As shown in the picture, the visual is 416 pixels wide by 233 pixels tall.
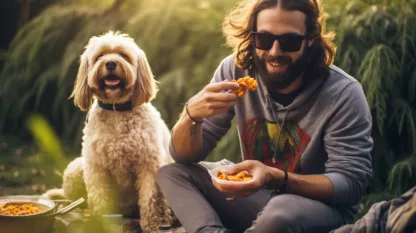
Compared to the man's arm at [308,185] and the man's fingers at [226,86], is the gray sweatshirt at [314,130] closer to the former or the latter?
the man's arm at [308,185]

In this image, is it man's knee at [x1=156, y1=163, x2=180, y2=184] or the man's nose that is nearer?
the man's nose

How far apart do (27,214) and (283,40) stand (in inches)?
61.2

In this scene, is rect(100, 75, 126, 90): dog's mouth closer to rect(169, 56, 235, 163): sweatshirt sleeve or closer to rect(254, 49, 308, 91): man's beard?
rect(169, 56, 235, 163): sweatshirt sleeve

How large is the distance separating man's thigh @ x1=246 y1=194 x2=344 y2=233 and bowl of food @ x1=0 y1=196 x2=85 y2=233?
923 mm

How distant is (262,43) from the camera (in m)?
2.85

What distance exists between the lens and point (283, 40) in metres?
2.79

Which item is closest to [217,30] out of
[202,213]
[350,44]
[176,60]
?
[176,60]

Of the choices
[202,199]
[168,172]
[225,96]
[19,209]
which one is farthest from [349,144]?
[19,209]

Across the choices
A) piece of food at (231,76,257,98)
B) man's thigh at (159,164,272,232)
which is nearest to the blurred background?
man's thigh at (159,164,272,232)

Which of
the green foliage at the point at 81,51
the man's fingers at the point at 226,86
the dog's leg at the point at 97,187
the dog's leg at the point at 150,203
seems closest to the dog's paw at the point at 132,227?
the dog's leg at the point at 150,203

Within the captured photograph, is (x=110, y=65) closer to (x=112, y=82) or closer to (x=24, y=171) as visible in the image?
(x=112, y=82)

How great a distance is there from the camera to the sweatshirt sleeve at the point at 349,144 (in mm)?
2674

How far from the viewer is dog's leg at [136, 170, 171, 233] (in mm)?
3527

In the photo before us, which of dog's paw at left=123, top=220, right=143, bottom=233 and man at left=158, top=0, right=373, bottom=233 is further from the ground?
man at left=158, top=0, right=373, bottom=233
